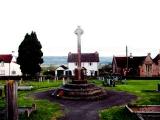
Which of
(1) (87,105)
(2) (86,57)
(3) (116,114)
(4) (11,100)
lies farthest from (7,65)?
(4) (11,100)

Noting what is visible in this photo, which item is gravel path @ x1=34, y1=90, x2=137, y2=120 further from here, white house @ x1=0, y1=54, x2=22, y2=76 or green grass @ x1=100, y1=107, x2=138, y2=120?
white house @ x1=0, y1=54, x2=22, y2=76

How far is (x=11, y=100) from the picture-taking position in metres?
13.9

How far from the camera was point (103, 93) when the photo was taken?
102 ft

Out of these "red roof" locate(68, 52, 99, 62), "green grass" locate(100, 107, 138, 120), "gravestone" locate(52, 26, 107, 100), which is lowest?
"green grass" locate(100, 107, 138, 120)

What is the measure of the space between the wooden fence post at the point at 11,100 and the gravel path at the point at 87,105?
7014 millimetres

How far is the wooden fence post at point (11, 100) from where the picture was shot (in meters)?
13.8

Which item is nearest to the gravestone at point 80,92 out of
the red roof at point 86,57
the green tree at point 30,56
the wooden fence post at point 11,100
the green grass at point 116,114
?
the green grass at point 116,114

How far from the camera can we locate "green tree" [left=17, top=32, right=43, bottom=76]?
63719mm

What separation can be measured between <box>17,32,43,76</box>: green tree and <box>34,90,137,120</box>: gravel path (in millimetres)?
32659

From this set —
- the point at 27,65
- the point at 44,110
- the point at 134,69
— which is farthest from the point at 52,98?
the point at 134,69

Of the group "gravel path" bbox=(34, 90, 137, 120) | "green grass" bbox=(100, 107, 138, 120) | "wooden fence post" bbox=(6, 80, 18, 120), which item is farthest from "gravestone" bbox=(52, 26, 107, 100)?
"wooden fence post" bbox=(6, 80, 18, 120)

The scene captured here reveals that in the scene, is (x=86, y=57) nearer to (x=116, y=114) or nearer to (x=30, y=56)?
(x=30, y=56)

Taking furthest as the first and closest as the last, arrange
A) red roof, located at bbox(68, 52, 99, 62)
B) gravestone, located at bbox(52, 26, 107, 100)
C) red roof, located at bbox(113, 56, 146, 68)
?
red roof, located at bbox(68, 52, 99, 62)
red roof, located at bbox(113, 56, 146, 68)
gravestone, located at bbox(52, 26, 107, 100)

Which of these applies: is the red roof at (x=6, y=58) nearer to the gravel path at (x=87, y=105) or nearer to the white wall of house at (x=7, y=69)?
the white wall of house at (x=7, y=69)
